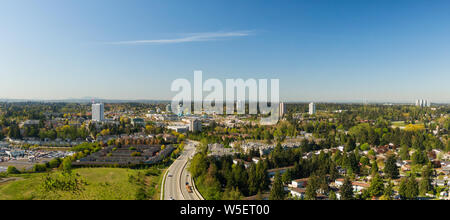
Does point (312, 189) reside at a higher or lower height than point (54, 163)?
higher

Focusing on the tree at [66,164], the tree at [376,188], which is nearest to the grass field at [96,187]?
the tree at [66,164]

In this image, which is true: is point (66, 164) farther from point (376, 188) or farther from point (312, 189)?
point (376, 188)

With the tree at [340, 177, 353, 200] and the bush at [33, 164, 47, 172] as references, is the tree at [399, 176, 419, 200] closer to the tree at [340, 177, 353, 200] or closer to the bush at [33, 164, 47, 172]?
the tree at [340, 177, 353, 200]

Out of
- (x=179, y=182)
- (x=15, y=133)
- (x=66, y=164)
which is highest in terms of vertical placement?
(x=15, y=133)

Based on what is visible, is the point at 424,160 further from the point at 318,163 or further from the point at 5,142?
the point at 5,142

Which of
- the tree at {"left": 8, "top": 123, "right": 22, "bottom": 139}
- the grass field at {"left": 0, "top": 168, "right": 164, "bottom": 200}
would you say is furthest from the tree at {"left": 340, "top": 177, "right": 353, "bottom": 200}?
the tree at {"left": 8, "top": 123, "right": 22, "bottom": 139}


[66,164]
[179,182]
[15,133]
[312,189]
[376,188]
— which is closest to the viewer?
[312,189]

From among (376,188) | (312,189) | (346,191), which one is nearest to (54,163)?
(312,189)
